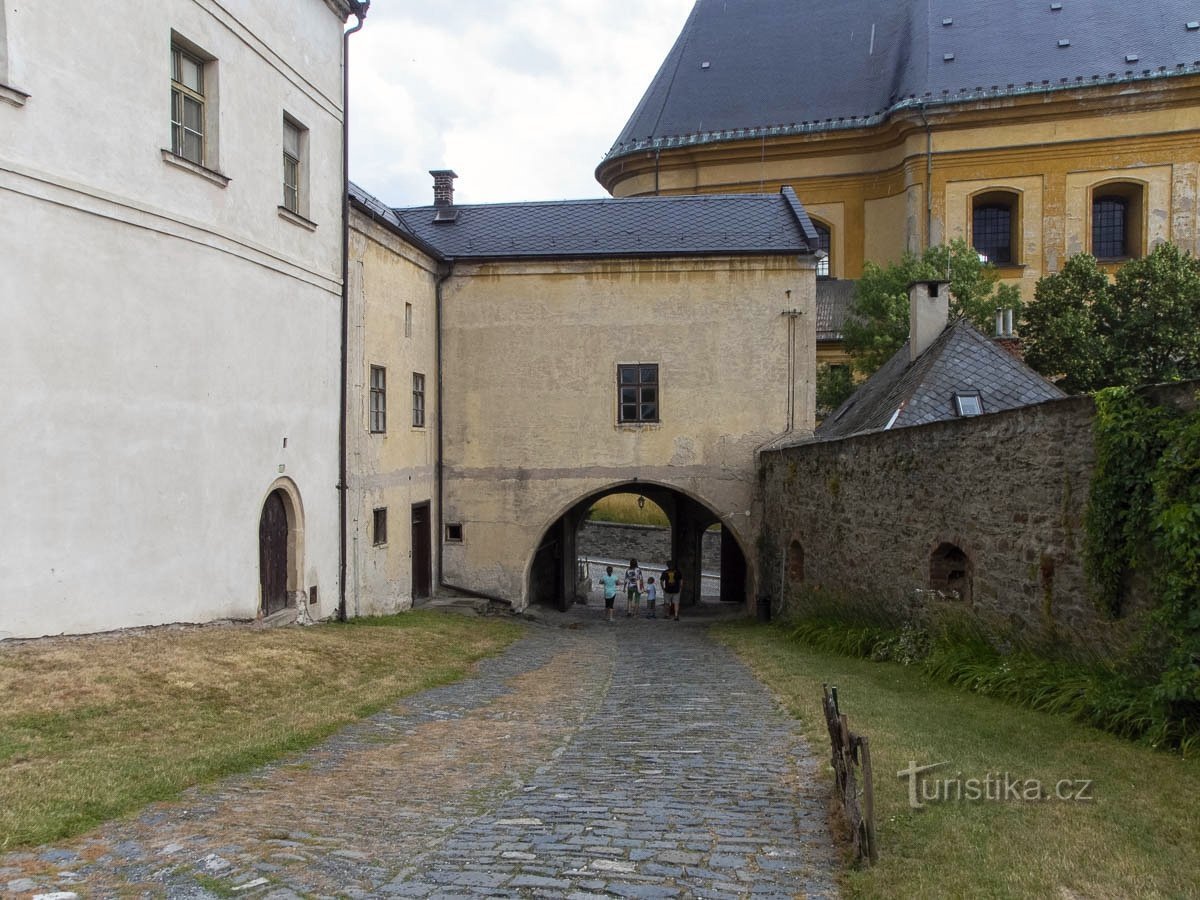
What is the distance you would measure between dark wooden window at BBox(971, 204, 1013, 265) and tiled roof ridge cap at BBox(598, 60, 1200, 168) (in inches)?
147

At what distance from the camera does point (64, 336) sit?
9.80 meters

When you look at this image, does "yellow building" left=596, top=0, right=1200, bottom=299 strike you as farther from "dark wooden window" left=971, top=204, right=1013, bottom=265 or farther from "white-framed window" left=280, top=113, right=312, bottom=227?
"white-framed window" left=280, top=113, right=312, bottom=227

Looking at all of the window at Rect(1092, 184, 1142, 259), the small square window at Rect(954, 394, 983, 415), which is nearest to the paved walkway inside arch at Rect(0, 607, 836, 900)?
the small square window at Rect(954, 394, 983, 415)

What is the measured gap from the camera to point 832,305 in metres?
34.0

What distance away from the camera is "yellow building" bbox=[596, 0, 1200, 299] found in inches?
1241

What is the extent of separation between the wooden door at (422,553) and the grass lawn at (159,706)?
6517mm

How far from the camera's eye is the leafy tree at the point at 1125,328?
2330cm

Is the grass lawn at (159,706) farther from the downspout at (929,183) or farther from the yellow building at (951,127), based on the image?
the yellow building at (951,127)

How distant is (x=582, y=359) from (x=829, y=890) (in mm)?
16654

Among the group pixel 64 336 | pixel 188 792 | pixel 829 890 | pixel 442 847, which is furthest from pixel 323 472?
pixel 829 890

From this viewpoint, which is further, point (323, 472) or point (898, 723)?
point (323, 472)

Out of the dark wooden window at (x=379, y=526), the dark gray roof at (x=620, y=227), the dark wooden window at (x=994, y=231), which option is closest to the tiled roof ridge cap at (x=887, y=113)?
the dark wooden window at (x=994, y=231)

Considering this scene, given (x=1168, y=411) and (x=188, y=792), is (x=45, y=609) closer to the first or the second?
(x=188, y=792)


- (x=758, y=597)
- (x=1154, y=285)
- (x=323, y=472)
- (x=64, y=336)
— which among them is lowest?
(x=758, y=597)
